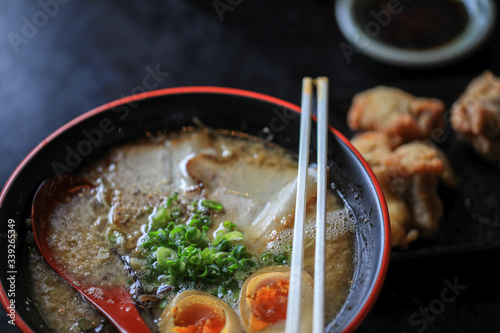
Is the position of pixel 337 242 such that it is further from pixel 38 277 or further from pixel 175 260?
pixel 38 277

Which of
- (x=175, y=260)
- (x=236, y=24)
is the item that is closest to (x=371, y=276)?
(x=175, y=260)

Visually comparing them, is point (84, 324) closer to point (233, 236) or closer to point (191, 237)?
point (191, 237)

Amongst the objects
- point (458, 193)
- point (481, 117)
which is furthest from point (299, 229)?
point (481, 117)

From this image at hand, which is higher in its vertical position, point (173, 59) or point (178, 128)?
point (173, 59)

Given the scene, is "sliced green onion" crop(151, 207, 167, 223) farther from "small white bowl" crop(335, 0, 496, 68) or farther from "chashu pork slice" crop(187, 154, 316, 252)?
"small white bowl" crop(335, 0, 496, 68)

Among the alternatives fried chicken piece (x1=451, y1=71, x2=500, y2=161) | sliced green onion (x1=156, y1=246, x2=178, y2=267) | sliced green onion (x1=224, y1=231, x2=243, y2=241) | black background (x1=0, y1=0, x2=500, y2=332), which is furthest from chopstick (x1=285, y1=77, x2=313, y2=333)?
fried chicken piece (x1=451, y1=71, x2=500, y2=161)

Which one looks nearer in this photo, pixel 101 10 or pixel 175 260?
pixel 175 260

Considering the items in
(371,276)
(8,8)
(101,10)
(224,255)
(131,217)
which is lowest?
(371,276)
